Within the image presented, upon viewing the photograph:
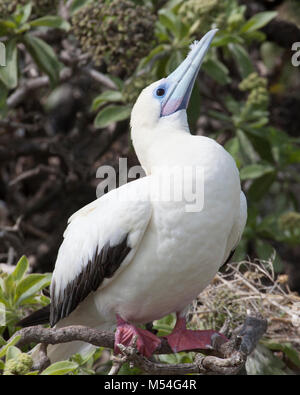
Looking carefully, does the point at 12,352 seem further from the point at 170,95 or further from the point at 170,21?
the point at 170,21

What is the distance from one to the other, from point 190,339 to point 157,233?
62 cm

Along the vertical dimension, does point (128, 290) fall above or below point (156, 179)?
below

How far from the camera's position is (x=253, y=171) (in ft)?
16.3

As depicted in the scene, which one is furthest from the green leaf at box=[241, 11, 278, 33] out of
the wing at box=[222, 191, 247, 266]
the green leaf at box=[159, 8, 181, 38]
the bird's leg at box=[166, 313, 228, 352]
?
the bird's leg at box=[166, 313, 228, 352]

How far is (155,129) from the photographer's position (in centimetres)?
346

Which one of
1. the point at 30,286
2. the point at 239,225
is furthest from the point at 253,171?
the point at 30,286

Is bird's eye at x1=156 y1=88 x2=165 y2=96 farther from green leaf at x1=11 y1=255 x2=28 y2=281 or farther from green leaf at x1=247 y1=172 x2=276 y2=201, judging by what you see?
green leaf at x1=247 y1=172 x2=276 y2=201

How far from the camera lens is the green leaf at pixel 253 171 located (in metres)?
4.91

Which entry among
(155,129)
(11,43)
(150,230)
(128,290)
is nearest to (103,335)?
(128,290)

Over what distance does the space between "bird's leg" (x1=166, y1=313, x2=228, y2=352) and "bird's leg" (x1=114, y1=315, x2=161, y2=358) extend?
9 cm

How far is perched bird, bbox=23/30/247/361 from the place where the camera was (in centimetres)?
313
